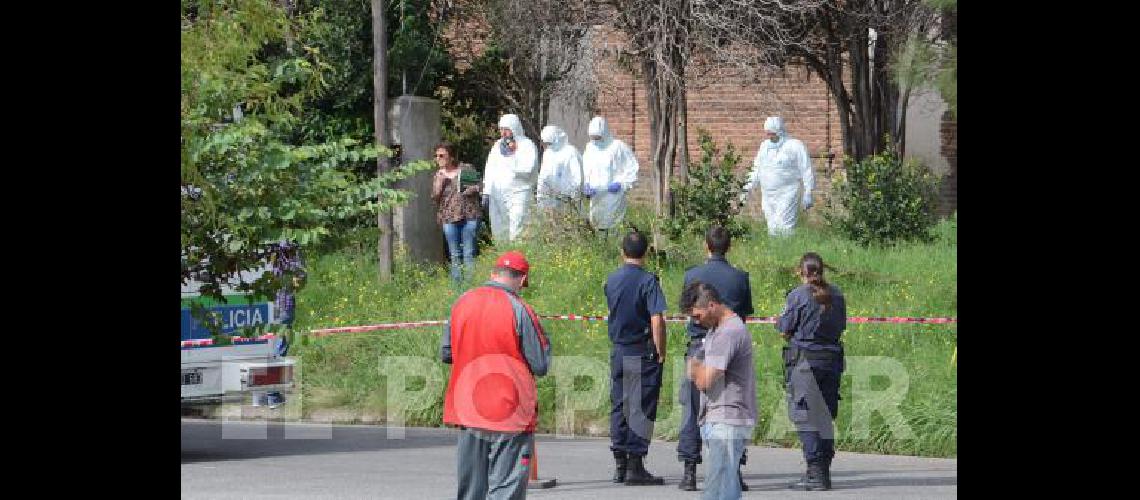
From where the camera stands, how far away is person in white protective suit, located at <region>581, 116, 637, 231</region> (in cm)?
2345

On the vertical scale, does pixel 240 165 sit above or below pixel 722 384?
above

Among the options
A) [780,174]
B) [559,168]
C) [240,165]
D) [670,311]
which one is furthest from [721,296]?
[780,174]

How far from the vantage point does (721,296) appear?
1288 cm

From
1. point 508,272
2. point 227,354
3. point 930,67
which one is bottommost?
point 227,354

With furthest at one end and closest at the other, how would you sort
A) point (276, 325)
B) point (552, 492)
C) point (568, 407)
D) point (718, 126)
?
point (718, 126) → point (568, 407) → point (276, 325) → point (552, 492)

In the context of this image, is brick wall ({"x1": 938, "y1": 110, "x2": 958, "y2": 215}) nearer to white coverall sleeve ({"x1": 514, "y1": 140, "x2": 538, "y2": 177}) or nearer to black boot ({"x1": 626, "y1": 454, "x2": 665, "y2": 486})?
white coverall sleeve ({"x1": 514, "y1": 140, "x2": 538, "y2": 177})

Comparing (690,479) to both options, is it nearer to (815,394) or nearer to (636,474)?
(636,474)

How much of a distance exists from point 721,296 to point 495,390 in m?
3.15
